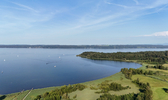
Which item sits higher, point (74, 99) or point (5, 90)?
point (74, 99)

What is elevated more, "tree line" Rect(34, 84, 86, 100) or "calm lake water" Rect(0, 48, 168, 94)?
"tree line" Rect(34, 84, 86, 100)

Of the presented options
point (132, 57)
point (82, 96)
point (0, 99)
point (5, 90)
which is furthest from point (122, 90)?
point (132, 57)

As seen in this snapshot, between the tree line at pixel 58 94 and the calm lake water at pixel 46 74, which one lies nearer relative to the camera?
the tree line at pixel 58 94

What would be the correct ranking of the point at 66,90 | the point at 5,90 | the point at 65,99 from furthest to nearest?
the point at 5,90, the point at 66,90, the point at 65,99

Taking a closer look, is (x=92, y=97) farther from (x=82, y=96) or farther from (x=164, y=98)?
(x=164, y=98)

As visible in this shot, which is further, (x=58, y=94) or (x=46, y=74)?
(x=46, y=74)

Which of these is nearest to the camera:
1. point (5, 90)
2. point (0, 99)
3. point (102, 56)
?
point (0, 99)

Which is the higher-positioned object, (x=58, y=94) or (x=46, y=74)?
(x=58, y=94)

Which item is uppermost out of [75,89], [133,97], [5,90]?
[133,97]

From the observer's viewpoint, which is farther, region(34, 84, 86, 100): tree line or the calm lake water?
the calm lake water

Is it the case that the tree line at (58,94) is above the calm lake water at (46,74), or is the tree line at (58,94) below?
above

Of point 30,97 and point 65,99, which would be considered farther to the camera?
point 30,97
